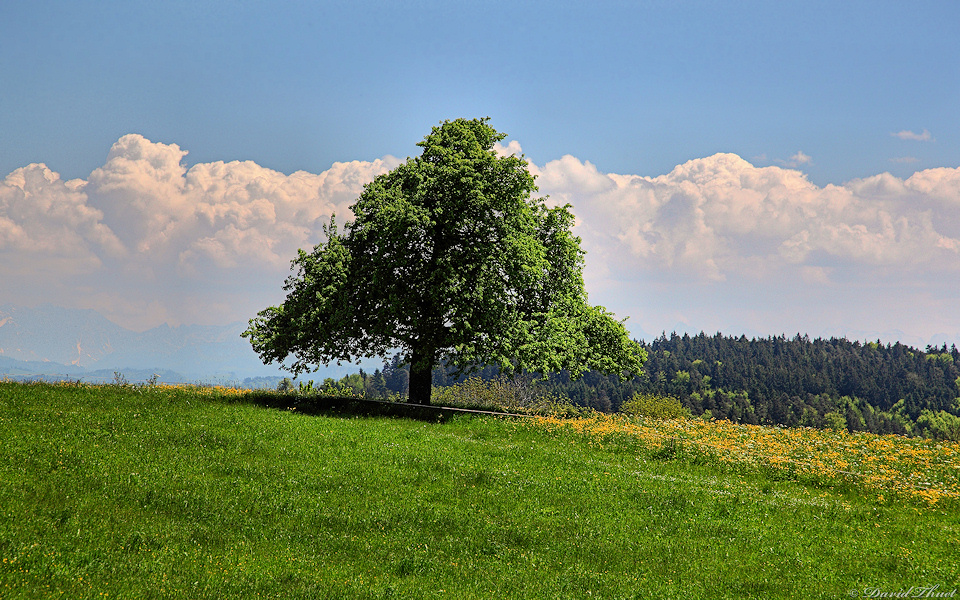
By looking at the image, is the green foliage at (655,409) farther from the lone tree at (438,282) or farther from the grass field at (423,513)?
the grass field at (423,513)

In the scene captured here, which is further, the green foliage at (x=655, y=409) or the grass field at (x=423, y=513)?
the green foliage at (x=655, y=409)

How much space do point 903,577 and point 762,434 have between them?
1835 centimetres

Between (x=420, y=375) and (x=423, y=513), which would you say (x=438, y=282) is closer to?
(x=420, y=375)

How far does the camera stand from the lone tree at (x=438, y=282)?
31.9 meters

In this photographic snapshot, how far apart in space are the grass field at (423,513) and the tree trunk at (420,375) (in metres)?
8.54

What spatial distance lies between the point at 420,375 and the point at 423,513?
21012 millimetres

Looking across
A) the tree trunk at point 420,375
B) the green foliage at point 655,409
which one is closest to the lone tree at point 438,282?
the tree trunk at point 420,375

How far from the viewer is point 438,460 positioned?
71.3 feet

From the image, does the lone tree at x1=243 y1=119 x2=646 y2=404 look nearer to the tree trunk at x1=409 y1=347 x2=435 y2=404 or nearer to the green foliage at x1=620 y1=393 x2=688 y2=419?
the tree trunk at x1=409 y1=347 x2=435 y2=404

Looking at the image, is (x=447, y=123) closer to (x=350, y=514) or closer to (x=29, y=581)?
(x=350, y=514)

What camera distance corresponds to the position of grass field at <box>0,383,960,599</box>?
12.1 metres

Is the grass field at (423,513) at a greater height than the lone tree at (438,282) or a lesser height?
lesser

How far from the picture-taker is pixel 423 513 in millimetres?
16344

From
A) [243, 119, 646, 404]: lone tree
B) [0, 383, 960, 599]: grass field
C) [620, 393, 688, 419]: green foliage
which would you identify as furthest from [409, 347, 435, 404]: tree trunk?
[620, 393, 688, 419]: green foliage
